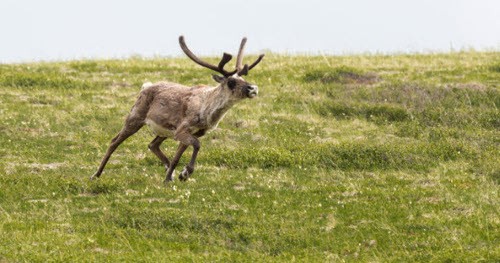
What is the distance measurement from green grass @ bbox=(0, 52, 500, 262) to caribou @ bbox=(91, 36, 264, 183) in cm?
82

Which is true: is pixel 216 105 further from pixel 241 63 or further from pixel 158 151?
pixel 158 151

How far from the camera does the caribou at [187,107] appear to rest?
17844 millimetres

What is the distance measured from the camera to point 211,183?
18.7m

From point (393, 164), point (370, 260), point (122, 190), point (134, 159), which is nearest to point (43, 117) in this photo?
point (134, 159)

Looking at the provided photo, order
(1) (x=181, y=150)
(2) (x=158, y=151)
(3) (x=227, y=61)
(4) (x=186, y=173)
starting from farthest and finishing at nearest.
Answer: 1. (2) (x=158, y=151)
2. (1) (x=181, y=150)
3. (3) (x=227, y=61)
4. (4) (x=186, y=173)

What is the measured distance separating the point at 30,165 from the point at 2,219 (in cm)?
487

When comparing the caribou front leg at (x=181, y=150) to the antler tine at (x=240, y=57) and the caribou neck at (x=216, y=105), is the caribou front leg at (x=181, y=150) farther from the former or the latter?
the antler tine at (x=240, y=57)

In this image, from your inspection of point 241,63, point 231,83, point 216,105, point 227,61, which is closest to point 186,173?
point 216,105

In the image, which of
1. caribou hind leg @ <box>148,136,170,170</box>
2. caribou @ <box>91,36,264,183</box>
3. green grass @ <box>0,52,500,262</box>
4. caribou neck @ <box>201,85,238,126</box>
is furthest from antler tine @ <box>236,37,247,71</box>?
caribou hind leg @ <box>148,136,170,170</box>

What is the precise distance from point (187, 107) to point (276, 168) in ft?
9.38

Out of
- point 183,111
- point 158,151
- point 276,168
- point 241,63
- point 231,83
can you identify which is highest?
point 241,63

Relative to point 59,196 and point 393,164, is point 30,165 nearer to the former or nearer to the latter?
point 59,196

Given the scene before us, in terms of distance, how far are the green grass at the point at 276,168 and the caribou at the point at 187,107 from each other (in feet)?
2.69

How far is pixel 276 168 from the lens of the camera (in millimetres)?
20453
